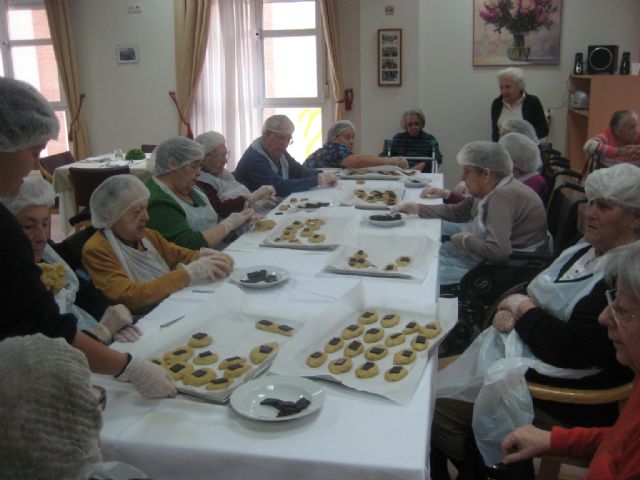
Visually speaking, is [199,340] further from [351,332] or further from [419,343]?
[419,343]

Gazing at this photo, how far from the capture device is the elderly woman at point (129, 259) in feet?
7.06

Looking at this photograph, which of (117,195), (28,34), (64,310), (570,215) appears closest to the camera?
(64,310)

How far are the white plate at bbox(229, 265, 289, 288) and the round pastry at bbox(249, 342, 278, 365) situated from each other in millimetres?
501

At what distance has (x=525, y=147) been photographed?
329 cm

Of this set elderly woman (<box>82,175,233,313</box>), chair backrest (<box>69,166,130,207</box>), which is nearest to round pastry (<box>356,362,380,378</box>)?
elderly woman (<box>82,175,233,313</box>)

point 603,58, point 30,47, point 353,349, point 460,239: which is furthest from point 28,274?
point 30,47

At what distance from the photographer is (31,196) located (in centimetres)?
197

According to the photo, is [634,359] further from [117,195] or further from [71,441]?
[117,195]

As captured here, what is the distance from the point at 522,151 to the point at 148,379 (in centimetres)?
255

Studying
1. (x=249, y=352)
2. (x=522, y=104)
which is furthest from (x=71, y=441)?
(x=522, y=104)

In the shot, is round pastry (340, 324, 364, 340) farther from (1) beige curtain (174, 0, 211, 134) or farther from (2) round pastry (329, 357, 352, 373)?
(1) beige curtain (174, 0, 211, 134)

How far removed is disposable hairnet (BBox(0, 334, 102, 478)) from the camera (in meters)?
0.77

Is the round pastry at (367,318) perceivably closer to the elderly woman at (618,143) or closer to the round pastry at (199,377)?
the round pastry at (199,377)

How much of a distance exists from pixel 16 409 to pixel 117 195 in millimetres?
1533
